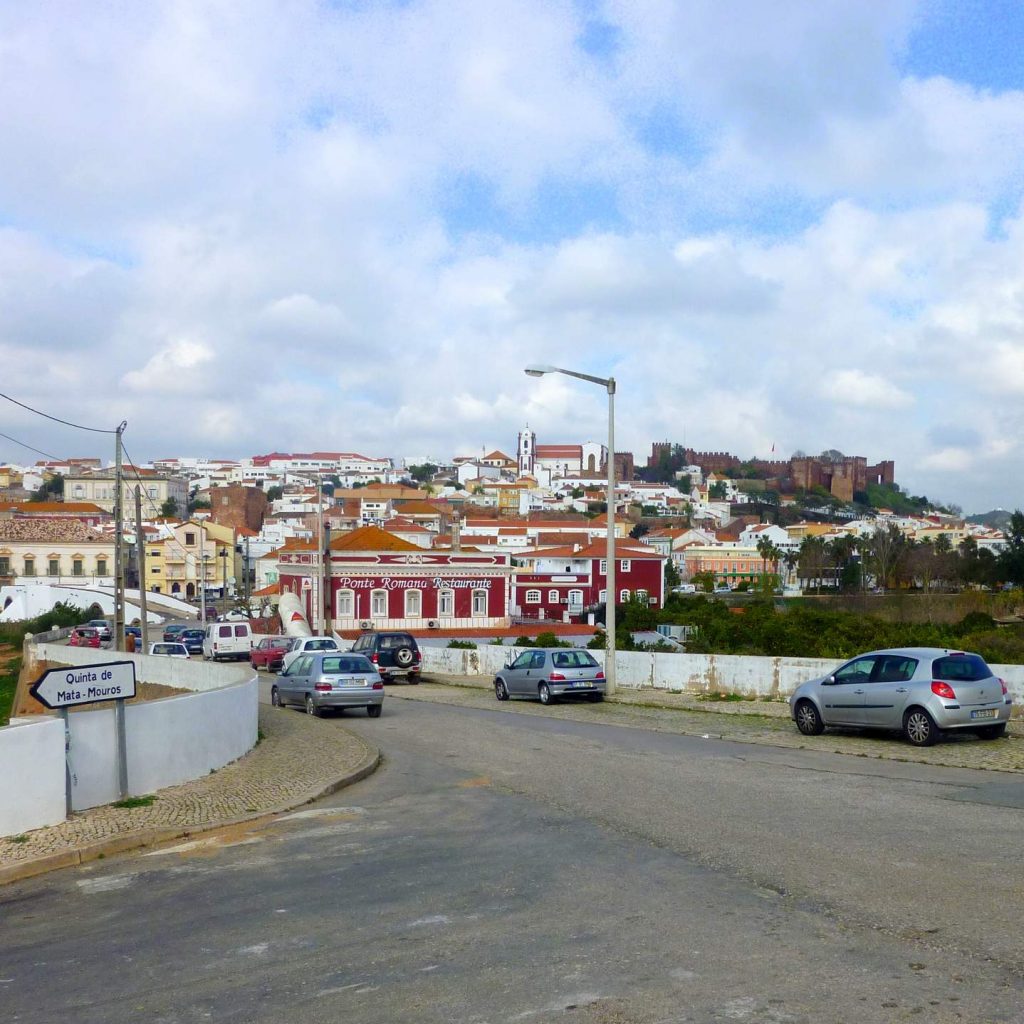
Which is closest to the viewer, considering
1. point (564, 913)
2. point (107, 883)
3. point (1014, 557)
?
point (564, 913)

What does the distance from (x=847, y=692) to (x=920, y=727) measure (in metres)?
Answer: 1.52

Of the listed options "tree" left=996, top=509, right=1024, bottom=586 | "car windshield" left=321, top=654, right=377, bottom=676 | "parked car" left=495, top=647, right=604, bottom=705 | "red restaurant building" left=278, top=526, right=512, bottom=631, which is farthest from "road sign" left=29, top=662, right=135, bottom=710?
"tree" left=996, top=509, right=1024, bottom=586

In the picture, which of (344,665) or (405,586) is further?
(405,586)

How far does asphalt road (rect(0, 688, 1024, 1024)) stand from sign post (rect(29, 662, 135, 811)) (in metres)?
1.88

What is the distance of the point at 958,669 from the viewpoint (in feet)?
56.0

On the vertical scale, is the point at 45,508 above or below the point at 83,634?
above

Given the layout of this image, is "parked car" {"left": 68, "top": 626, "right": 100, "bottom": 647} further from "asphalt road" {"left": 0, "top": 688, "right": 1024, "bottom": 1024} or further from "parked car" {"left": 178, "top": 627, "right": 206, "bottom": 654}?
"asphalt road" {"left": 0, "top": 688, "right": 1024, "bottom": 1024}

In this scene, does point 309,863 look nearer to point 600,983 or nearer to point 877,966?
point 600,983

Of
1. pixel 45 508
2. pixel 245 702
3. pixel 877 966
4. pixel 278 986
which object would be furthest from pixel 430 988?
pixel 45 508

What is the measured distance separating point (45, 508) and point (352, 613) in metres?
96.7

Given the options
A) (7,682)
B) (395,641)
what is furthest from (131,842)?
(7,682)

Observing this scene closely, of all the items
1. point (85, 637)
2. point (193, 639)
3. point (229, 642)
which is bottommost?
point (85, 637)

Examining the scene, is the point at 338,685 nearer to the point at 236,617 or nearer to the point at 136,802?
the point at 136,802

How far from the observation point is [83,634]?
222 feet
